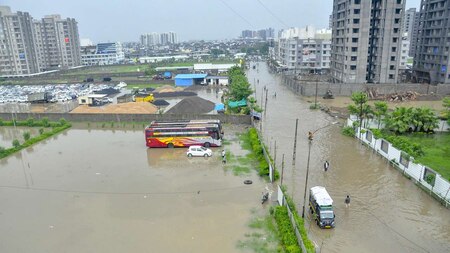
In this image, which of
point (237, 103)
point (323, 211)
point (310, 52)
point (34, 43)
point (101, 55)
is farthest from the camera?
point (101, 55)

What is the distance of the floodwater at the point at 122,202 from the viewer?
15078 mm

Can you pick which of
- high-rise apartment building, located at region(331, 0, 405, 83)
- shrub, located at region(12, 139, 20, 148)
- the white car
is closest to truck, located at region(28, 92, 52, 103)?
shrub, located at region(12, 139, 20, 148)

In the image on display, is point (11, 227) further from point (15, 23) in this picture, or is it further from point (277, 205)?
point (15, 23)

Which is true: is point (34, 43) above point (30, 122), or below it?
above

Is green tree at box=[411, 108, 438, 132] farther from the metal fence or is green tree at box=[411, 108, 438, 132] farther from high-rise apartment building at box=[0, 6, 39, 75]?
high-rise apartment building at box=[0, 6, 39, 75]

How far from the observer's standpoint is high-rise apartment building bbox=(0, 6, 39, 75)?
281 ft

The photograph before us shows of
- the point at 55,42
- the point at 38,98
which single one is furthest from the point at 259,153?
the point at 55,42

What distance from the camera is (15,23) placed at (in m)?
85.8

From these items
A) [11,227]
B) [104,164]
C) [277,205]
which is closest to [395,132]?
[277,205]

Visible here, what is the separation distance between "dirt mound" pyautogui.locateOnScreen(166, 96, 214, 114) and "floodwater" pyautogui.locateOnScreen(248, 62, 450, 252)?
35.2ft

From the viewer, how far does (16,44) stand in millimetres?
87438

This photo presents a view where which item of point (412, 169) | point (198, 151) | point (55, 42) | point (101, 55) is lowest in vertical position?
point (198, 151)

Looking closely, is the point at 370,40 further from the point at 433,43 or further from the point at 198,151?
the point at 198,151

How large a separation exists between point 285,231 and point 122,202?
9.73 meters
